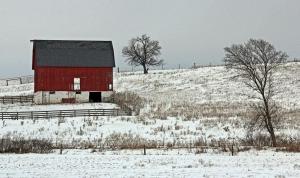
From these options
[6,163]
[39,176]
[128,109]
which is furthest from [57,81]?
[39,176]

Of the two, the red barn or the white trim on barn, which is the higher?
the red barn

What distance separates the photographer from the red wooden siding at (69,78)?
60875mm

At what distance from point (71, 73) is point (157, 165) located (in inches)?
1736

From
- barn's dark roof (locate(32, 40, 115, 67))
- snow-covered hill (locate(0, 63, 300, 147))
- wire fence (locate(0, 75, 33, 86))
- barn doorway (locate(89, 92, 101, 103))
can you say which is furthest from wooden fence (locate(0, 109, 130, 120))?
wire fence (locate(0, 75, 33, 86))

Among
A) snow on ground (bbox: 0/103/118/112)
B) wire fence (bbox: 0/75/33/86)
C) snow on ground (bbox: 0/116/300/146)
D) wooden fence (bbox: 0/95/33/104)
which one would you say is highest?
wire fence (bbox: 0/75/33/86)

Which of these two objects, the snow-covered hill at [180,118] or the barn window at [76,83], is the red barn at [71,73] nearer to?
the barn window at [76,83]

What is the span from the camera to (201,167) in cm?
1881

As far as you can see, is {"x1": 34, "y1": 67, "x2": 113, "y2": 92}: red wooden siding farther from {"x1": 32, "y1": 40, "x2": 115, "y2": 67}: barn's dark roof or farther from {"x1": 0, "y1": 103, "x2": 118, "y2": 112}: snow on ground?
{"x1": 0, "y1": 103, "x2": 118, "y2": 112}: snow on ground

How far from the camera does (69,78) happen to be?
61.7 m

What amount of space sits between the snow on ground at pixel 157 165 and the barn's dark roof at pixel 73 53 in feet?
129

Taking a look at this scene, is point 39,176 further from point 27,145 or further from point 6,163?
point 27,145

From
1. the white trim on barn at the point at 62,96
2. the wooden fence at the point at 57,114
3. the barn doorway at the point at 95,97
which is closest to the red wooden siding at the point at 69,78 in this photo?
the white trim on barn at the point at 62,96

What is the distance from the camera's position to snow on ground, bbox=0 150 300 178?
17.0 metres

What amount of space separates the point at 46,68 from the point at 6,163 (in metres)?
42.3
